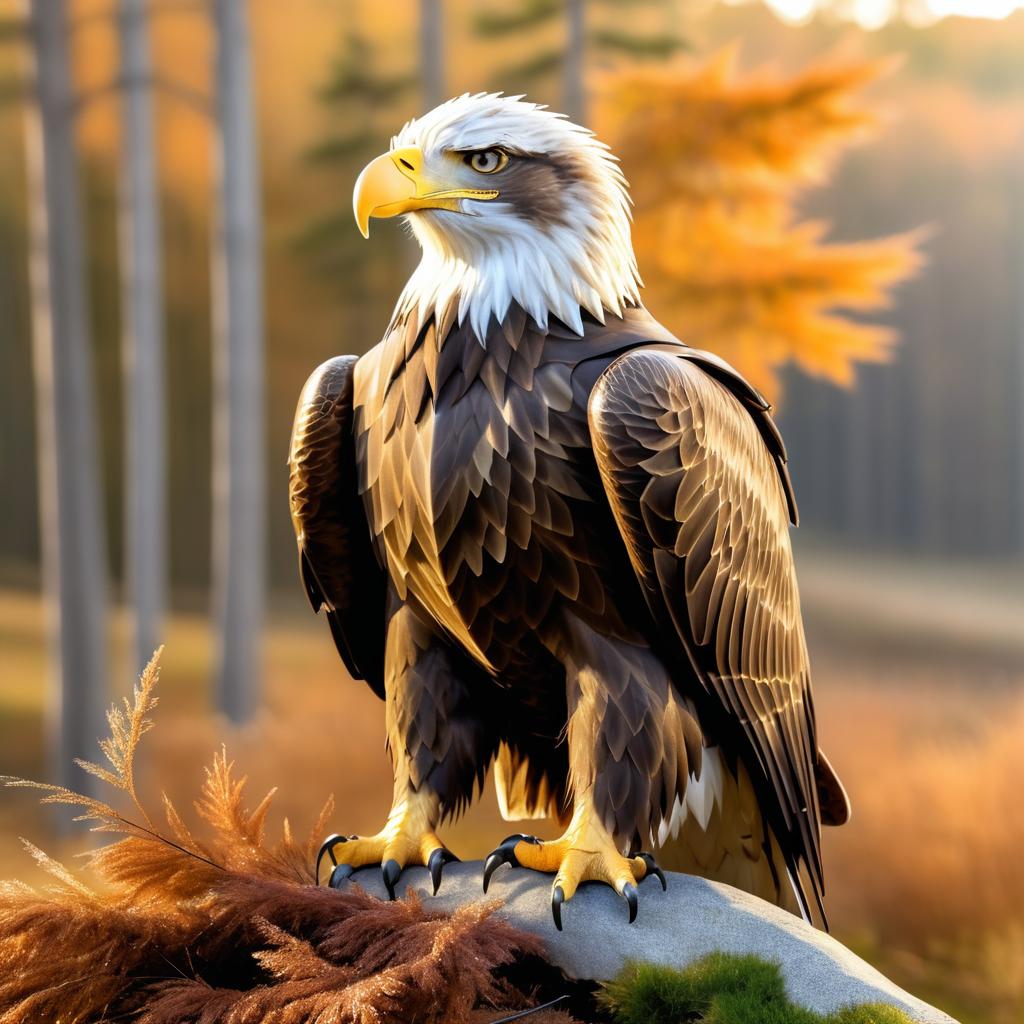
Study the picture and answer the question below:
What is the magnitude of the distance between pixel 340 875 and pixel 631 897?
517mm

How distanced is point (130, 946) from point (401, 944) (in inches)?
17.5

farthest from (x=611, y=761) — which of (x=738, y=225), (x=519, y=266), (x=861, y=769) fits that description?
(x=738, y=225)

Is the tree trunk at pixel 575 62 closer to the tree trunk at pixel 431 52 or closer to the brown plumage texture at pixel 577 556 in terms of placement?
the tree trunk at pixel 431 52

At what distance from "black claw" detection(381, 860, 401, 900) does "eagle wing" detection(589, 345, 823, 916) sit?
1.89ft

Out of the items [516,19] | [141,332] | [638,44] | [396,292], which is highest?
[516,19]

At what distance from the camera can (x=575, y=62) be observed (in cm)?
570

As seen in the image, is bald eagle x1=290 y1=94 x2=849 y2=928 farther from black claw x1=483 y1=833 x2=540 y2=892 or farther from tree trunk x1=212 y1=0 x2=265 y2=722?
tree trunk x1=212 y1=0 x2=265 y2=722

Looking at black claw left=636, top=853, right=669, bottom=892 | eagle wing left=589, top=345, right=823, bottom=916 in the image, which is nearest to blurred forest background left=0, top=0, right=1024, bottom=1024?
eagle wing left=589, top=345, right=823, bottom=916

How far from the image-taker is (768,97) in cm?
539

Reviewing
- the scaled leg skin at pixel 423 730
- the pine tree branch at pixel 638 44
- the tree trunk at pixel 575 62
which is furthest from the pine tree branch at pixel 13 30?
the scaled leg skin at pixel 423 730

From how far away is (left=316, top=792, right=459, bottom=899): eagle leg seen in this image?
208 cm

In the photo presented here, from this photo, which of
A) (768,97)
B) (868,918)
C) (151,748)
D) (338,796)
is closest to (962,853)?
(868,918)

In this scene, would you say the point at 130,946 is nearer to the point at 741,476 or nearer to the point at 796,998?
the point at 796,998

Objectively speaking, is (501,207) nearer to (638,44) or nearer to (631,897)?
(631,897)
